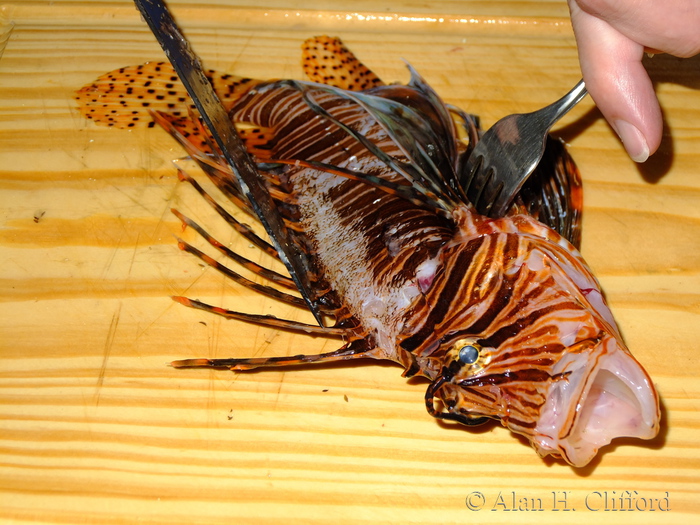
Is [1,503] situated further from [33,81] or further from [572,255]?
[572,255]

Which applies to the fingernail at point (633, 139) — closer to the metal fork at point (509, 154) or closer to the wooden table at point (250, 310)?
the metal fork at point (509, 154)

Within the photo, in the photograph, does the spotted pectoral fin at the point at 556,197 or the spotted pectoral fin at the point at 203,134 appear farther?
the spotted pectoral fin at the point at 203,134

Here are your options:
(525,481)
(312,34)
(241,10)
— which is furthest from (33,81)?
(525,481)

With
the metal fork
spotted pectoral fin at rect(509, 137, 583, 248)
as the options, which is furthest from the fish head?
spotted pectoral fin at rect(509, 137, 583, 248)

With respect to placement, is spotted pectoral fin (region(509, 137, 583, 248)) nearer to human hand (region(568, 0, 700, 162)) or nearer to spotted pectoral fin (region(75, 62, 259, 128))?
human hand (region(568, 0, 700, 162))

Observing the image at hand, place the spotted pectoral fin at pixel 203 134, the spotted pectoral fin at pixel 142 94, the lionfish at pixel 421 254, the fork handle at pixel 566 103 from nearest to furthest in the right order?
the lionfish at pixel 421 254
the fork handle at pixel 566 103
the spotted pectoral fin at pixel 203 134
the spotted pectoral fin at pixel 142 94

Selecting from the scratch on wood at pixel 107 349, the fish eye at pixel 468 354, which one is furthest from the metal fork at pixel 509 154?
the scratch on wood at pixel 107 349

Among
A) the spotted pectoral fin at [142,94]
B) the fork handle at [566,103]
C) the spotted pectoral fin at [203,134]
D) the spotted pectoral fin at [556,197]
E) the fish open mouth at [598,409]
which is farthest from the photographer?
the spotted pectoral fin at [142,94]
